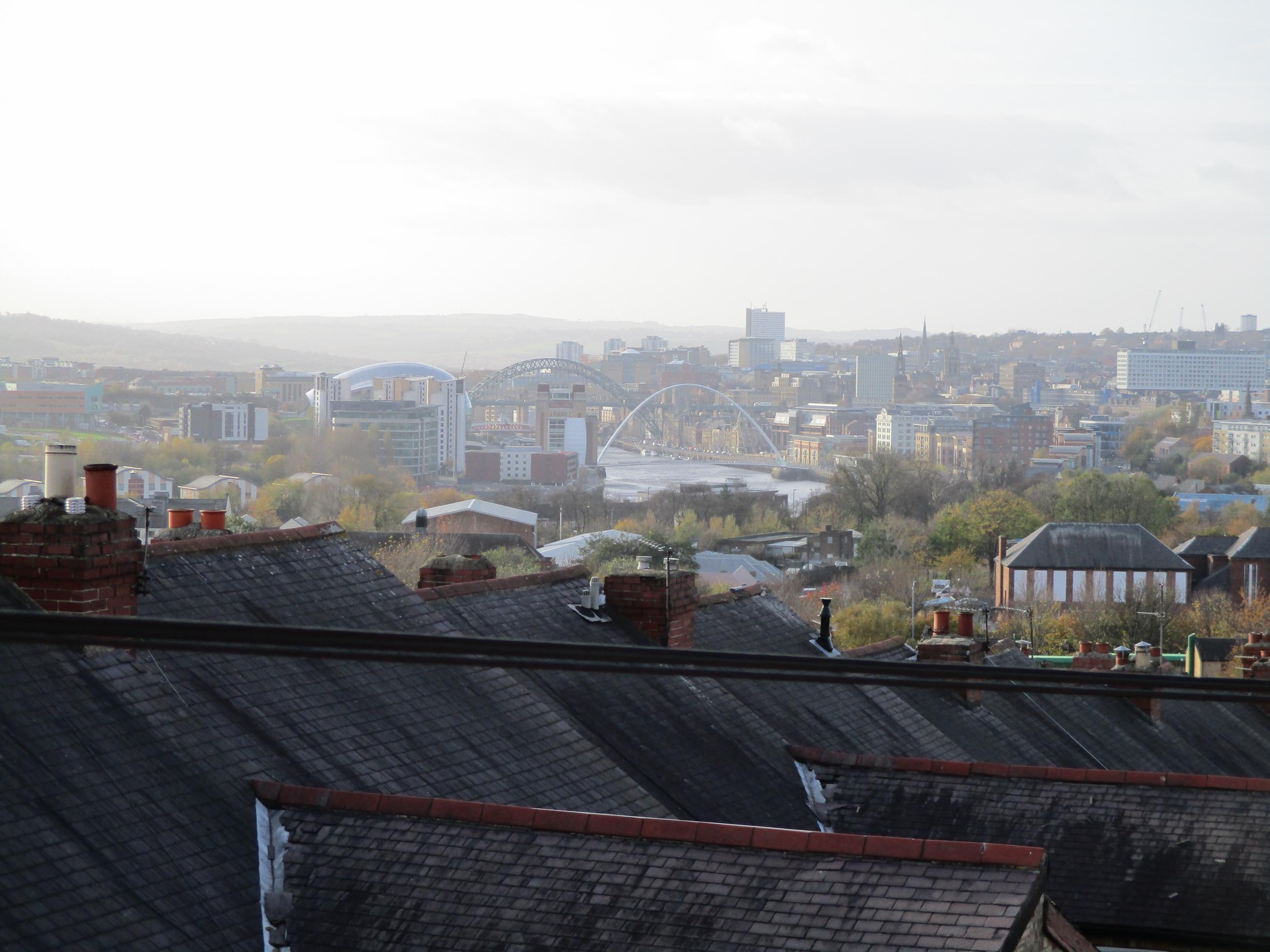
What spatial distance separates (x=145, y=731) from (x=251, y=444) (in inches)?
5710

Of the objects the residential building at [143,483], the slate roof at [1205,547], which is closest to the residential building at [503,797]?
the slate roof at [1205,547]

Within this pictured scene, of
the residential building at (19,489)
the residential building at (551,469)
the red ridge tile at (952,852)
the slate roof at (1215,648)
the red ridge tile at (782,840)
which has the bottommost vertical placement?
the residential building at (551,469)

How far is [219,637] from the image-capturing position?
10.6 ft

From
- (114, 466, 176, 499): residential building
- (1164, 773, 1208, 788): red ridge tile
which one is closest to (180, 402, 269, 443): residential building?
(114, 466, 176, 499): residential building

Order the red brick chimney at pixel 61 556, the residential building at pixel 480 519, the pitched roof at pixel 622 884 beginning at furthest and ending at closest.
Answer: the residential building at pixel 480 519 → the red brick chimney at pixel 61 556 → the pitched roof at pixel 622 884

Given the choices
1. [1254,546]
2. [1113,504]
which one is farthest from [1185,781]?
[1113,504]

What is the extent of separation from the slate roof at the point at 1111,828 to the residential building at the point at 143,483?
9534cm

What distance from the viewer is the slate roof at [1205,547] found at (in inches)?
3499

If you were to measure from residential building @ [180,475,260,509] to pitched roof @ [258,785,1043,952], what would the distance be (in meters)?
98.1

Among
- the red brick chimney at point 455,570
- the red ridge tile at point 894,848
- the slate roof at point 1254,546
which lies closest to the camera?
the red ridge tile at point 894,848

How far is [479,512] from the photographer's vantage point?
9881 centimetres

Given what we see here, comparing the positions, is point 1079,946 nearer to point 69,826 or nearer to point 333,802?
point 333,802

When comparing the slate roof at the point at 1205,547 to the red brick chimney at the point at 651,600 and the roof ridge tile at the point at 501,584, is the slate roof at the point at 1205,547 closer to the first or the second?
the red brick chimney at the point at 651,600

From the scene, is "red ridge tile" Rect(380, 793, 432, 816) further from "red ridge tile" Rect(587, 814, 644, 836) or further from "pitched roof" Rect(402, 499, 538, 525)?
"pitched roof" Rect(402, 499, 538, 525)
